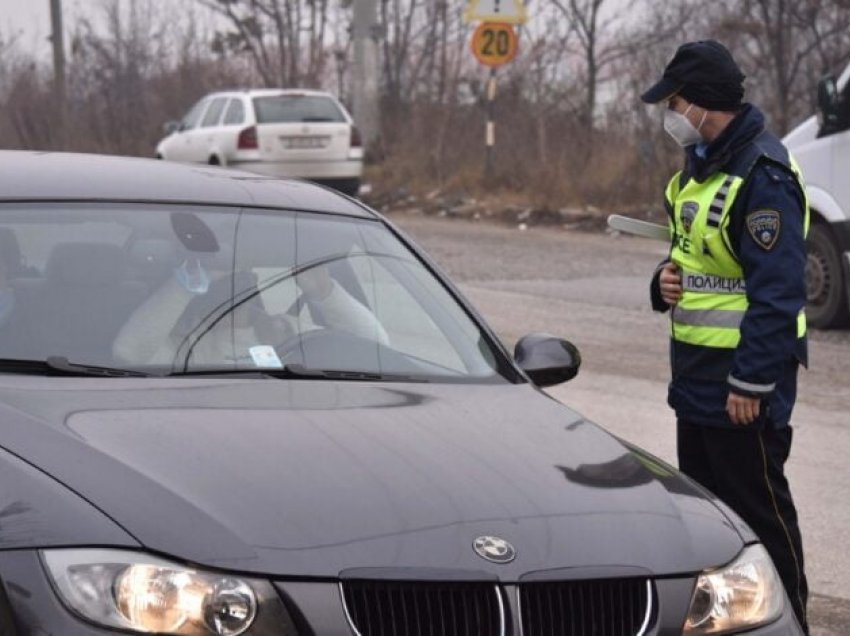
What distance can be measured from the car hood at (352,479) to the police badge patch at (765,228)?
86cm

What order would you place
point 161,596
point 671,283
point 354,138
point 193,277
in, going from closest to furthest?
point 161,596 < point 193,277 < point 671,283 < point 354,138

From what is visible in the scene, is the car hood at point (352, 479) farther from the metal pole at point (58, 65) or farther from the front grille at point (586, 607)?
the metal pole at point (58, 65)

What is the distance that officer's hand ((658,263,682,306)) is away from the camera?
534 centimetres

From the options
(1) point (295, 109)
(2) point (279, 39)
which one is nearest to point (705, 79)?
(1) point (295, 109)

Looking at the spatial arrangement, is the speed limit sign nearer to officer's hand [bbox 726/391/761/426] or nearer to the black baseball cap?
the black baseball cap

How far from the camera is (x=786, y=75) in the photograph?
73.5 feet

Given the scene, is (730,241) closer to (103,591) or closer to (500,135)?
(103,591)

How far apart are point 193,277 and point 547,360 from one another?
980 mm

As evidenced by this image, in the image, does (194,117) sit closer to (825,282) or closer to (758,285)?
(825,282)

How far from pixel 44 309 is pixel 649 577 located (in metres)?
1.72

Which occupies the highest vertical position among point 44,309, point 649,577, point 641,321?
point 44,309

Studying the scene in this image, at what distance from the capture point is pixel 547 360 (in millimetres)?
5020

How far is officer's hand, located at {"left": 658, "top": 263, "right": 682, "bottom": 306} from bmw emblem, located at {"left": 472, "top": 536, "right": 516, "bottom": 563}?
1.90 metres

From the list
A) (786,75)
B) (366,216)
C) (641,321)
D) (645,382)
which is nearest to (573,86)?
(786,75)
